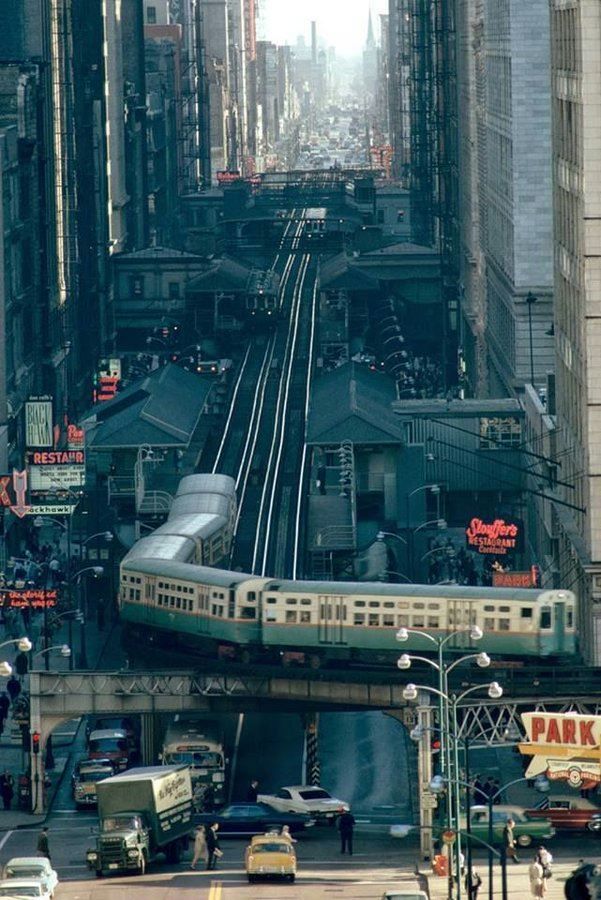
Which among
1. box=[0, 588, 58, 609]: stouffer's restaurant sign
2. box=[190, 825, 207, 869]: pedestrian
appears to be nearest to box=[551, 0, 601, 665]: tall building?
box=[0, 588, 58, 609]: stouffer's restaurant sign

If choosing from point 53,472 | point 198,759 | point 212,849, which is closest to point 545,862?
point 212,849

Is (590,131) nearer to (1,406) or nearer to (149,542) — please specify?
(149,542)

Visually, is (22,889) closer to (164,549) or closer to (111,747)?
(111,747)

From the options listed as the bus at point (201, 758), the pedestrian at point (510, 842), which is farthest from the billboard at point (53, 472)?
the pedestrian at point (510, 842)

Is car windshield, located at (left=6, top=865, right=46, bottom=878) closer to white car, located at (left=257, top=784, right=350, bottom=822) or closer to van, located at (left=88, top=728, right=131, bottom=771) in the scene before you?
white car, located at (left=257, top=784, right=350, bottom=822)

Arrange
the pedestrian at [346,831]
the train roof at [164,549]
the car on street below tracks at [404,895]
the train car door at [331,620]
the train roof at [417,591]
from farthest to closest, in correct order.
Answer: the train roof at [164,549]
the train car door at [331,620]
the train roof at [417,591]
the pedestrian at [346,831]
the car on street below tracks at [404,895]

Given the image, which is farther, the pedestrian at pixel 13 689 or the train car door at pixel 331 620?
the pedestrian at pixel 13 689

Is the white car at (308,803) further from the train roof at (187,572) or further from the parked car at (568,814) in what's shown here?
the train roof at (187,572)
